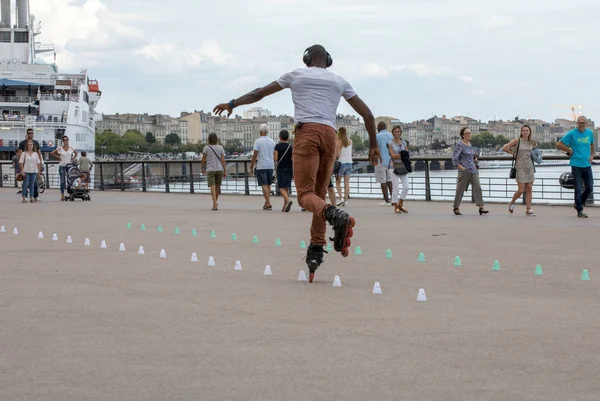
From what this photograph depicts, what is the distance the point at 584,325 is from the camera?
6.55 metres

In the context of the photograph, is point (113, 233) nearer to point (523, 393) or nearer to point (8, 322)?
point (8, 322)

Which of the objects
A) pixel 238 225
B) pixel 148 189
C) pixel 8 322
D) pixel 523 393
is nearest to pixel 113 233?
pixel 238 225

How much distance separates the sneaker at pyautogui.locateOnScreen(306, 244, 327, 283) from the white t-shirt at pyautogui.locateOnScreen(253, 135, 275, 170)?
1445 cm

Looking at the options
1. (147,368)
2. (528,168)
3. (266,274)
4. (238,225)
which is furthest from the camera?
(528,168)

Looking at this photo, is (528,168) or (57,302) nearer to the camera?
(57,302)

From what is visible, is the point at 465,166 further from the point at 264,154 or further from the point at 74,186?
the point at 74,186

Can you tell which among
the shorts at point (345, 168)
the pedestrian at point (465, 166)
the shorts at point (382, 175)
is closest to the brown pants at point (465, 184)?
the pedestrian at point (465, 166)

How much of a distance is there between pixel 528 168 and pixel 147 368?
14.9m

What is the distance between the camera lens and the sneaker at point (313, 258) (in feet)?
28.9

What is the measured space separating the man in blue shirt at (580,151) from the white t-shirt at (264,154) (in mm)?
6922

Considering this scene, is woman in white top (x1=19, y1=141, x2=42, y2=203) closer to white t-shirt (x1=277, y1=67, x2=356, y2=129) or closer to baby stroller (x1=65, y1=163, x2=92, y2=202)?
baby stroller (x1=65, y1=163, x2=92, y2=202)

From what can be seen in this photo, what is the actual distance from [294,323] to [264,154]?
55.6ft

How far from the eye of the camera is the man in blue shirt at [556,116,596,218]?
18.2 metres

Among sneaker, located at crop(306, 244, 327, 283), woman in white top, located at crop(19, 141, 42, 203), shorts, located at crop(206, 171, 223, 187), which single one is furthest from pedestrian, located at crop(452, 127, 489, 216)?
woman in white top, located at crop(19, 141, 42, 203)
